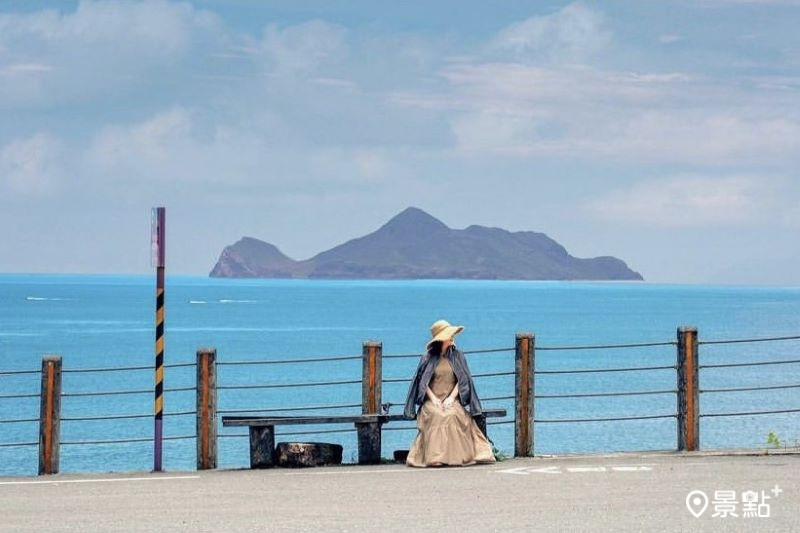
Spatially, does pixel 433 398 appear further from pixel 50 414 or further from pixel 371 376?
pixel 50 414

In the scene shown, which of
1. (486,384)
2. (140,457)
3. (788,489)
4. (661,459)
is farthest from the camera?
(486,384)

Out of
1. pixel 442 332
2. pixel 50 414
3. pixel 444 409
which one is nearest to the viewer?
pixel 444 409

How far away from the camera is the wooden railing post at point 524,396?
16.4 m

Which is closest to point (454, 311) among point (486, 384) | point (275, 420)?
point (486, 384)

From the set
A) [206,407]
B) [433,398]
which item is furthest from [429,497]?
[206,407]

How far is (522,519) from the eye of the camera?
35.9 ft

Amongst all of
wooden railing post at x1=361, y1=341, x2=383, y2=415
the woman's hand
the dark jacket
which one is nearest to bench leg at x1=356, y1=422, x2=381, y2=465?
wooden railing post at x1=361, y1=341, x2=383, y2=415

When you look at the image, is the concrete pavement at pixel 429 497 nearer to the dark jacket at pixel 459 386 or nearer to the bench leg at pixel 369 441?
the bench leg at pixel 369 441

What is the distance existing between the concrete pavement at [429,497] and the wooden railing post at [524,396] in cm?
61

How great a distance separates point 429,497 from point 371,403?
406 centimetres

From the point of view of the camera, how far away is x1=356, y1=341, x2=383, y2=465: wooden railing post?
1608 cm

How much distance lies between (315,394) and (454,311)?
128434mm

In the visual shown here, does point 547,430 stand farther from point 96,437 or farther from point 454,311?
point 454,311

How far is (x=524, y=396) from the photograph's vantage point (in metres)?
16.5
